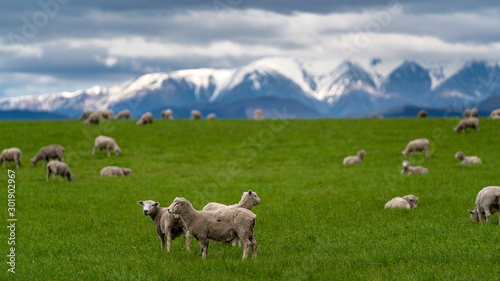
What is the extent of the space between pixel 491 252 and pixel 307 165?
2547 cm

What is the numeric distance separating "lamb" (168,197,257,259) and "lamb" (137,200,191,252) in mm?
683

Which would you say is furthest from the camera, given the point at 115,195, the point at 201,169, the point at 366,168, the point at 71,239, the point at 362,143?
the point at 362,143

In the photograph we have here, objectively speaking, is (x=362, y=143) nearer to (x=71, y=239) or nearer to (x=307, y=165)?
(x=307, y=165)

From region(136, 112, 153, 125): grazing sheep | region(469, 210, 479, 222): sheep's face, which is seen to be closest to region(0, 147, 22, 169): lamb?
region(136, 112, 153, 125): grazing sheep

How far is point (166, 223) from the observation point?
12258 mm

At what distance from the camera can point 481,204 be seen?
46.4 ft

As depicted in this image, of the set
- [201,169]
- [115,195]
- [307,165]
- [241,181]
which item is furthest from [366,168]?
[115,195]

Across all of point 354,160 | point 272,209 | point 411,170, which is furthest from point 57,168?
point 411,170

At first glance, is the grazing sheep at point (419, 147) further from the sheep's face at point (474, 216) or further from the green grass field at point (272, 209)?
the sheep's face at point (474, 216)

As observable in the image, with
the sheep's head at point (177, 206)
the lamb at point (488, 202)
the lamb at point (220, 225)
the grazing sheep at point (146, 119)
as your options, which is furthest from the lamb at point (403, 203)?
the grazing sheep at point (146, 119)

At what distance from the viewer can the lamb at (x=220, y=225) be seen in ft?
36.0

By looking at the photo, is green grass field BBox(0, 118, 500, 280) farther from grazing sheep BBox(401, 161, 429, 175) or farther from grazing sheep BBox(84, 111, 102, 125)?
grazing sheep BBox(84, 111, 102, 125)

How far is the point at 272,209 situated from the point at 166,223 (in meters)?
6.77

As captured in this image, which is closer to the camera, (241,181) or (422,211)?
(422,211)
